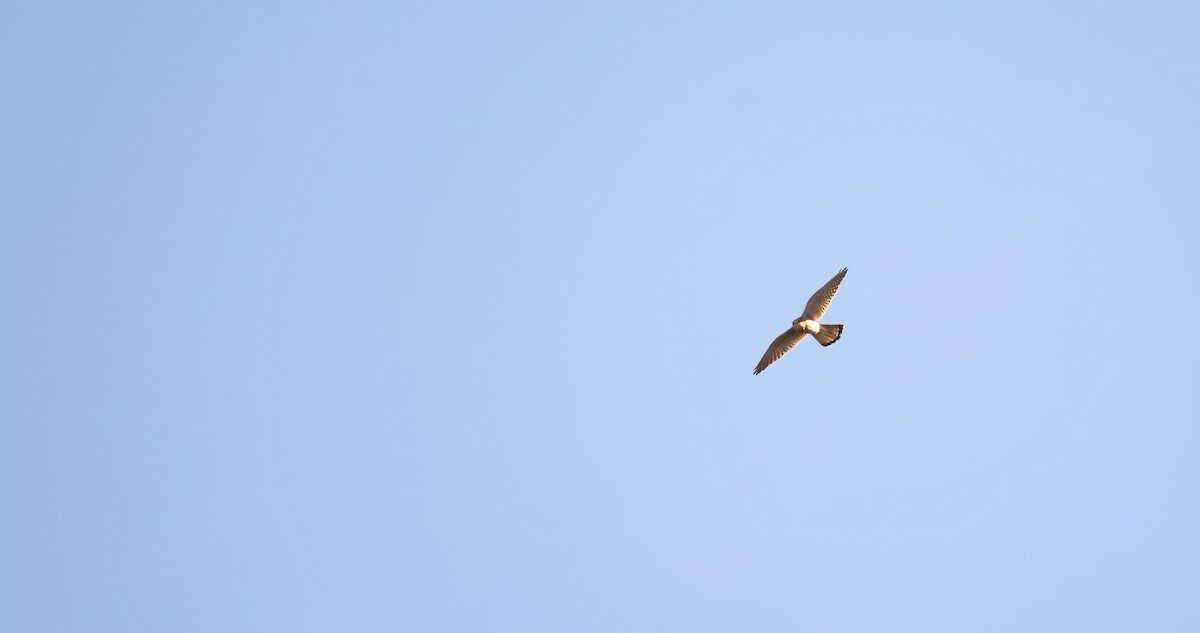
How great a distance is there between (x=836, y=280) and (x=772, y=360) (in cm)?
313

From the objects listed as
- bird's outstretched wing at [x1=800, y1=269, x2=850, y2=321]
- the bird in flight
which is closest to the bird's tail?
the bird in flight

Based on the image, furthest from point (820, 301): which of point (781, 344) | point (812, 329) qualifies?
point (781, 344)

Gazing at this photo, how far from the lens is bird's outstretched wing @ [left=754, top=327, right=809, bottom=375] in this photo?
111ft

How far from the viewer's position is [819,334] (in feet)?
109

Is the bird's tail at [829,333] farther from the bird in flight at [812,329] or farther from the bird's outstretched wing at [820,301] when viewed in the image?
the bird's outstretched wing at [820,301]

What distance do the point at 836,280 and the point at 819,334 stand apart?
1.72 meters

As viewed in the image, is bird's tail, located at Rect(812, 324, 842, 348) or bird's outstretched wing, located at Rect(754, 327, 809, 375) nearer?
bird's tail, located at Rect(812, 324, 842, 348)

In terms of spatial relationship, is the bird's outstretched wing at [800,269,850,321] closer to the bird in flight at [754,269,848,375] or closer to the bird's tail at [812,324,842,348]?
the bird in flight at [754,269,848,375]

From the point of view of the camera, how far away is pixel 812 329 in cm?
3309

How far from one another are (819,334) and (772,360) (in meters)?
1.74

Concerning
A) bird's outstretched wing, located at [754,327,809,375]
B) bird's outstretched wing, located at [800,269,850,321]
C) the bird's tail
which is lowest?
the bird's tail

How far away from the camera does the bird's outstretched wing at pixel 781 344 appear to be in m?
33.7

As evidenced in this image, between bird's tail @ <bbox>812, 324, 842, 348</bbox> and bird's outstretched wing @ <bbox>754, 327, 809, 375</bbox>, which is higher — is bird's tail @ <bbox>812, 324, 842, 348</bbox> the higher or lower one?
the lower one

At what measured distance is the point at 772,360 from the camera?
111 feet
